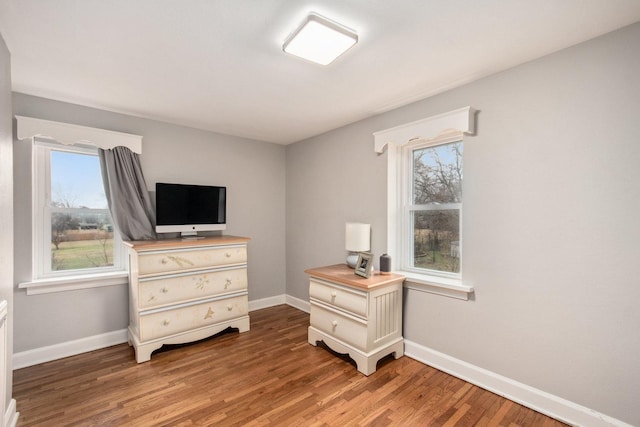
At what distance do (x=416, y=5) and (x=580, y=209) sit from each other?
1.60 metres

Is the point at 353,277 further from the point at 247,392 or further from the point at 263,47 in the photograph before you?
the point at 263,47

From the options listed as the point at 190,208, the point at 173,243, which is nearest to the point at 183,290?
the point at 173,243

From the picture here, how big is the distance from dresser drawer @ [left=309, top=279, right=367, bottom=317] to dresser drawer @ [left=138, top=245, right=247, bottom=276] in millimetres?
965

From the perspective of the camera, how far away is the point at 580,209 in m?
1.81

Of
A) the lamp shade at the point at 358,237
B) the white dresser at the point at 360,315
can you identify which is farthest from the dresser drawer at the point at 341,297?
the lamp shade at the point at 358,237

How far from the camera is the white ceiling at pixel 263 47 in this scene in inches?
59.1

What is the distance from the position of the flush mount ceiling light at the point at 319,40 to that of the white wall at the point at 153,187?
88.0 inches

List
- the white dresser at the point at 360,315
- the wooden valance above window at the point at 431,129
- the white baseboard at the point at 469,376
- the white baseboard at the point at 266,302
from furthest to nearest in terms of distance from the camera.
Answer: the white baseboard at the point at 266,302, the white dresser at the point at 360,315, the wooden valance above window at the point at 431,129, the white baseboard at the point at 469,376

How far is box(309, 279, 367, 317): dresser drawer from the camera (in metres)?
2.45

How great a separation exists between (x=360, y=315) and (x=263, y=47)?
2186 millimetres

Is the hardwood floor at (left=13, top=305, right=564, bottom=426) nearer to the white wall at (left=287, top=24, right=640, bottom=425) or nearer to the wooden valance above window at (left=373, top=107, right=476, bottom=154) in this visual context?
the white wall at (left=287, top=24, right=640, bottom=425)

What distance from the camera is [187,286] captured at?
9.48 feet

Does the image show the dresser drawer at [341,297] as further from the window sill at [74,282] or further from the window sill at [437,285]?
the window sill at [74,282]

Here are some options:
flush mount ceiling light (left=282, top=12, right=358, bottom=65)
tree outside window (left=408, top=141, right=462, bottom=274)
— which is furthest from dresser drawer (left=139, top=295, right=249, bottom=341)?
flush mount ceiling light (left=282, top=12, right=358, bottom=65)
